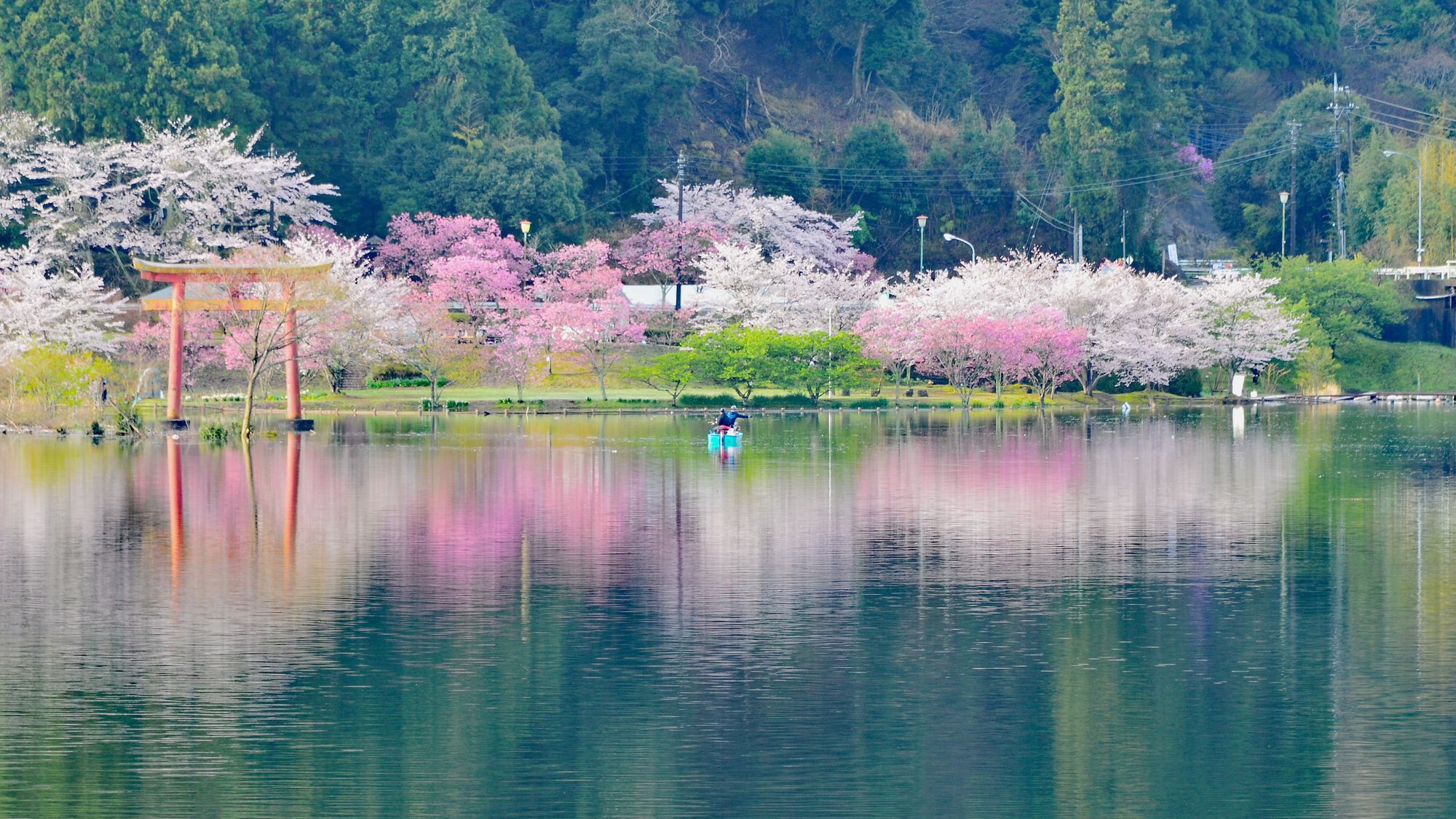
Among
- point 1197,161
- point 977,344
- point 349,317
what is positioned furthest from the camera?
point 1197,161

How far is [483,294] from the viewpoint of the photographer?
245ft

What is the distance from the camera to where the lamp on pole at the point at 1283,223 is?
93.1 metres

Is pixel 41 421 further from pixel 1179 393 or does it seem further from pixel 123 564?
pixel 1179 393

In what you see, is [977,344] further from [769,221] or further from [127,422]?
[127,422]

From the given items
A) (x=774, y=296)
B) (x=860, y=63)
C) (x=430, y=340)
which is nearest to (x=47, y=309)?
(x=430, y=340)

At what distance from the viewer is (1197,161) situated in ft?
338

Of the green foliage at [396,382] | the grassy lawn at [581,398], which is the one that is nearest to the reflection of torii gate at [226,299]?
the grassy lawn at [581,398]

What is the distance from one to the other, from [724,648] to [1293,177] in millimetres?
82337

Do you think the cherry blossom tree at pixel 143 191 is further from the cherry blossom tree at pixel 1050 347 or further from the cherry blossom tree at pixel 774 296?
the cherry blossom tree at pixel 1050 347

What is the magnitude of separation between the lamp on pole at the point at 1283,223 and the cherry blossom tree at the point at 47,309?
58370mm

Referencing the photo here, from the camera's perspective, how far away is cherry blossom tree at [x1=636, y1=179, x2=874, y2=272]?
84.8 meters

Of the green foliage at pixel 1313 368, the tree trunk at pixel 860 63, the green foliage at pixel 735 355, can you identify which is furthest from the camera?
the tree trunk at pixel 860 63

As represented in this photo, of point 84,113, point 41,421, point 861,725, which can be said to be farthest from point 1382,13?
point 861,725

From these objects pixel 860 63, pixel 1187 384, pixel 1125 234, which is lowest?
pixel 1187 384
